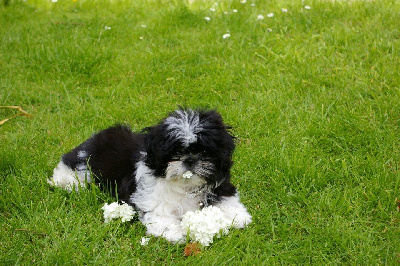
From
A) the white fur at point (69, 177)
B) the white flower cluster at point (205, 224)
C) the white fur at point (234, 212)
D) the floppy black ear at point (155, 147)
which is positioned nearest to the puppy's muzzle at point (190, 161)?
the floppy black ear at point (155, 147)

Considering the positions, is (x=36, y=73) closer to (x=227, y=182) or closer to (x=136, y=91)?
(x=136, y=91)

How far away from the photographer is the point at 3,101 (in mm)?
5230

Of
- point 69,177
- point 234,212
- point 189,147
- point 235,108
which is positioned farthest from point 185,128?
point 235,108

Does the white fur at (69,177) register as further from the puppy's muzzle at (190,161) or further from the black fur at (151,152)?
the puppy's muzzle at (190,161)

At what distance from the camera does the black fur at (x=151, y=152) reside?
2904 millimetres

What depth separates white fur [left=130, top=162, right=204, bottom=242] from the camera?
3.15 metres

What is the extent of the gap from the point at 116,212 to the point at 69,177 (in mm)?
747

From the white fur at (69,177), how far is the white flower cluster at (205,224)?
3.48 ft

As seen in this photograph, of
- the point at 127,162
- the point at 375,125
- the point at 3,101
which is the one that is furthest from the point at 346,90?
the point at 3,101

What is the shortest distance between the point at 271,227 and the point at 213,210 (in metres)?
0.49

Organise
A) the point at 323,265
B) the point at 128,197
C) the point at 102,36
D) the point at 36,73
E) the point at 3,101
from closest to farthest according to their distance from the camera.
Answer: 1. the point at 323,265
2. the point at 128,197
3. the point at 3,101
4. the point at 36,73
5. the point at 102,36

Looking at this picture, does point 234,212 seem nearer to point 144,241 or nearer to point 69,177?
point 144,241

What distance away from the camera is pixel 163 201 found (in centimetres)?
322

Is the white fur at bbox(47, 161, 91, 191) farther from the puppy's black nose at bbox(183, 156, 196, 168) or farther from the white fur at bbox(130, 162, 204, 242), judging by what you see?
the puppy's black nose at bbox(183, 156, 196, 168)
